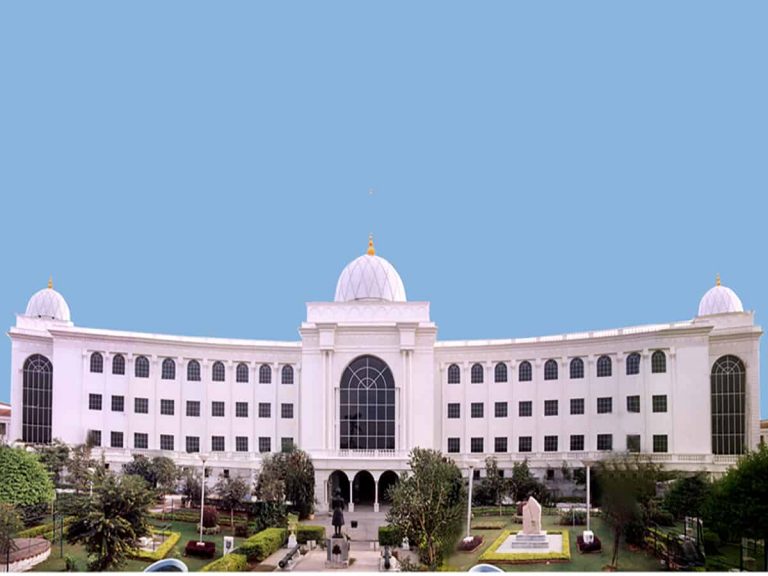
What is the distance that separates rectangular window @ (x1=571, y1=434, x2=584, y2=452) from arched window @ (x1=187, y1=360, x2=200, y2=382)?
21.2m

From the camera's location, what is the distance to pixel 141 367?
60.7 m

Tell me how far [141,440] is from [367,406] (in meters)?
12.7

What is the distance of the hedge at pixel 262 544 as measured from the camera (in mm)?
39656

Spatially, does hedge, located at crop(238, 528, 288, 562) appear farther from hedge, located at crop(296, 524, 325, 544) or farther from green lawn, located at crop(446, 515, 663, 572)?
green lawn, located at crop(446, 515, 663, 572)

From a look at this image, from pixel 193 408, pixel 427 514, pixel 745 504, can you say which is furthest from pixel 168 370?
pixel 745 504

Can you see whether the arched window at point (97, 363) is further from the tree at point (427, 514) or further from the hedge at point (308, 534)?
the tree at point (427, 514)

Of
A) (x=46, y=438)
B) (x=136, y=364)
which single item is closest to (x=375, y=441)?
(x=136, y=364)

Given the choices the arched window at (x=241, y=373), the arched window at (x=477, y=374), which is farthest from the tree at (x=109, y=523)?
the arched window at (x=477, y=374)

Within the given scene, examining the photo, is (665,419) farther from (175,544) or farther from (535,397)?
(175,544)

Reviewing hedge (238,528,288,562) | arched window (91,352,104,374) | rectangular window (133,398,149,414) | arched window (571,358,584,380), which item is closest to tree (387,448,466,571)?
hedge (238,528,288,562)

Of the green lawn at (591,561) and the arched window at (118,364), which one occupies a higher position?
the arched window at (118,364)

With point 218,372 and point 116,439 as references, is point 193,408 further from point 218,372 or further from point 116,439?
point 116,439

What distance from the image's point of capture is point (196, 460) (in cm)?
5988

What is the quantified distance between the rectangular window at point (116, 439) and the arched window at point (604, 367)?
26194 millimetres
